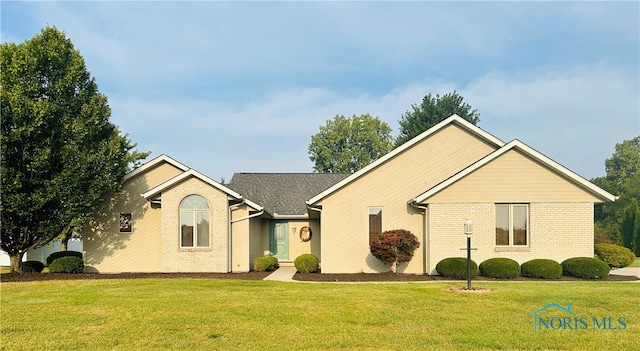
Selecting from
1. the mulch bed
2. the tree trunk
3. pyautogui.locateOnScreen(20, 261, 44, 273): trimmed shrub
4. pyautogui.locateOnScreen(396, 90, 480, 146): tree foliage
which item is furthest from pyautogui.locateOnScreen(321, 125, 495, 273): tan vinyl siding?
pyautogui.locateOnScreen(396, 90, 480, 146): tree foliage

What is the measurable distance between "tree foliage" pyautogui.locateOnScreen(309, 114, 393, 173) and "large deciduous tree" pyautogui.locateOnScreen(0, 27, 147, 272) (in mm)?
41886

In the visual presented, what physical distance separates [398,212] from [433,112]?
3350 centimetres

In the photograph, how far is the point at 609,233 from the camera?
44.8 m

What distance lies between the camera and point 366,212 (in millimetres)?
19703

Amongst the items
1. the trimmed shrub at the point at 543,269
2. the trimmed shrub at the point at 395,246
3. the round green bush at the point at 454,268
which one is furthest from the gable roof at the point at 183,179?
the trimmed shrub at the point at 543,269

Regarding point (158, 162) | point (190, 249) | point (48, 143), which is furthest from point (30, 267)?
point (190, 249)

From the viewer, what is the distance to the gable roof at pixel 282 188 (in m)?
25.8

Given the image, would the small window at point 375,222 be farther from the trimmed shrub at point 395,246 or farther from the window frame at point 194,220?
the window frame at point 194,220

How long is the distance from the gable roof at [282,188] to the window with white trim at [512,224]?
32.9 feet

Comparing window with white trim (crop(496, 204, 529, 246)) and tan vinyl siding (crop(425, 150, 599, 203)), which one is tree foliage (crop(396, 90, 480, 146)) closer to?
tan vinyl siding (crop(425, 150, 599, 203))

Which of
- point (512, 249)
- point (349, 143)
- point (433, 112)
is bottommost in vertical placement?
point (512, 249)

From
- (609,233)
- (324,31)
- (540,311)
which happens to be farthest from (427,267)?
(609,233)

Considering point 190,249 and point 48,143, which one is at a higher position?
point 48,143

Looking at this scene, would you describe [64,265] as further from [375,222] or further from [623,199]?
[623,199]
